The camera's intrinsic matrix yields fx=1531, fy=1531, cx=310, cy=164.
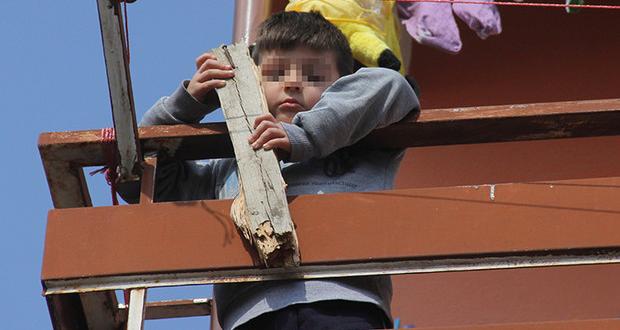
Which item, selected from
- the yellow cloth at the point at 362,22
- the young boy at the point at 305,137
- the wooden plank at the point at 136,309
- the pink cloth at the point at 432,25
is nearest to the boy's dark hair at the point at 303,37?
the young boy at the point at 305,137

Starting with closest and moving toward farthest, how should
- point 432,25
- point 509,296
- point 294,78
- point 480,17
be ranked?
point 294,78
point 509,296
point 432,25
point 480,17

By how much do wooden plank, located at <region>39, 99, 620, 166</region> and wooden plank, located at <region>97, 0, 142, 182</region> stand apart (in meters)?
0.05

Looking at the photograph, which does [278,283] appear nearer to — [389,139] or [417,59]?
[389,139]

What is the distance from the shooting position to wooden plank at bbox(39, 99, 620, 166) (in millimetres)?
3518

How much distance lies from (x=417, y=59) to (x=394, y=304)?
114 centimetres

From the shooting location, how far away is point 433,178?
19.1ft

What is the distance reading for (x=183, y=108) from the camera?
364 cm

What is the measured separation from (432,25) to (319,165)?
2400 mm

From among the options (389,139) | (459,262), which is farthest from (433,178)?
(459,262)

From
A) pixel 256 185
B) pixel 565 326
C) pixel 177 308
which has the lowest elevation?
pixel 177 308

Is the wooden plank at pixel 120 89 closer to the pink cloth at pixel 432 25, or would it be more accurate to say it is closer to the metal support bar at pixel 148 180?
the metal support bar at pixel 148 180

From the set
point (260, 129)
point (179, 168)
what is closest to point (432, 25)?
point (179, 168)

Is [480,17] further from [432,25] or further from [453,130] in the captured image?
[453,130]

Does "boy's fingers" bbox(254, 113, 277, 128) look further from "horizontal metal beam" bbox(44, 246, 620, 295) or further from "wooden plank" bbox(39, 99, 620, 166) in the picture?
"horizontal metal beam" bbox(44, 246, 620, 295)
